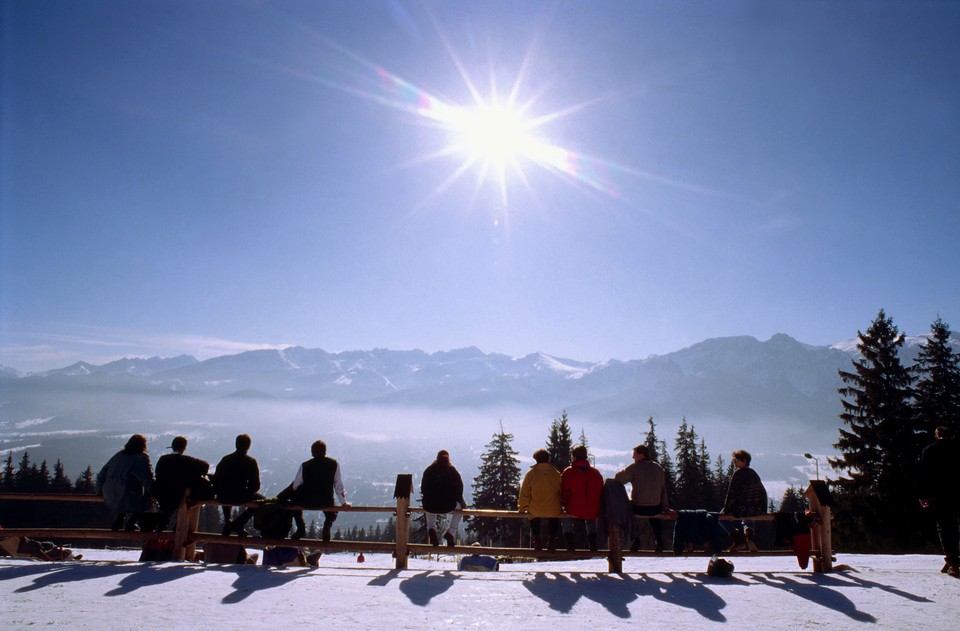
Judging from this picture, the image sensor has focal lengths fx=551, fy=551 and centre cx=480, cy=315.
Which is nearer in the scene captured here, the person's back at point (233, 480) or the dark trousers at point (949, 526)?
the dark trousers at point (949, 526)

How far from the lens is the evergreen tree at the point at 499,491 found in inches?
1609

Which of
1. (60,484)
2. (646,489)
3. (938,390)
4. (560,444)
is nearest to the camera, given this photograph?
(646,489)

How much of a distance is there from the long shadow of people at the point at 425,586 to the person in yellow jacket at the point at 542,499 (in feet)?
6.77

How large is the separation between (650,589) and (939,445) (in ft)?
21.4

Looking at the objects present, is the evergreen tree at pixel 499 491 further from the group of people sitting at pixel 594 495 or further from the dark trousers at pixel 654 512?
the group of people sitting at pixel 594 495

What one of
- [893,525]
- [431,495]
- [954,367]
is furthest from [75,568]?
[954,367]

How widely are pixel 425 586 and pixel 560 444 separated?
4086 centimetres

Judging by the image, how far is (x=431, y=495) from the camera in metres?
11.4

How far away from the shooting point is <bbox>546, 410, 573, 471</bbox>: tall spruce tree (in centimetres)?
4581

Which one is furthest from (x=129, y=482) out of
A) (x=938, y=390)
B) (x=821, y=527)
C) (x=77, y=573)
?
(x=938, y=390)

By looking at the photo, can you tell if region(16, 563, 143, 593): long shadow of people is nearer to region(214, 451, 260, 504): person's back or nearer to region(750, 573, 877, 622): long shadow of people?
region(214, 451, 260, 504): person's back

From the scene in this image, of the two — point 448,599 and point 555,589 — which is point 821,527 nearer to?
point 555,589

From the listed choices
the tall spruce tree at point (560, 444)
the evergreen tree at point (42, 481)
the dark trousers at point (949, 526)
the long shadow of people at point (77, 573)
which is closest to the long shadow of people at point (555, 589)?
the long shadow of people at point (77, 573)

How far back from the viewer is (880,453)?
29453 mm
